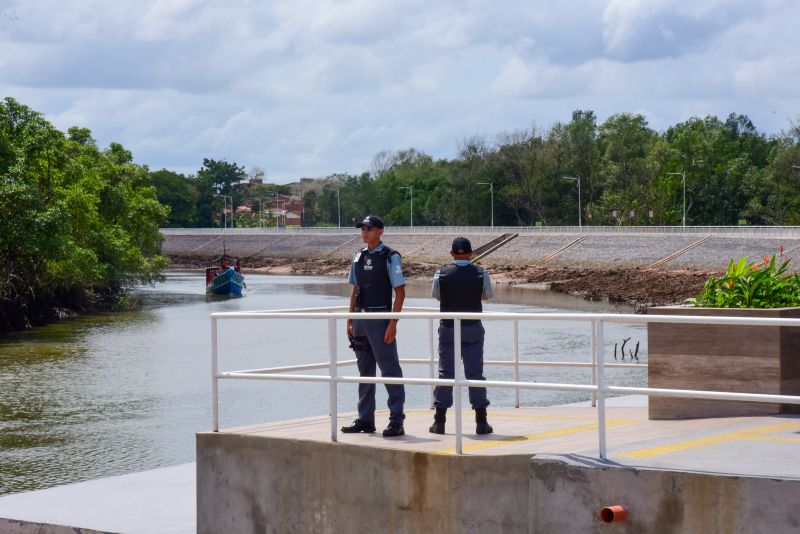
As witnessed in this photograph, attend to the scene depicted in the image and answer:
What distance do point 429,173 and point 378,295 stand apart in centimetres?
16205

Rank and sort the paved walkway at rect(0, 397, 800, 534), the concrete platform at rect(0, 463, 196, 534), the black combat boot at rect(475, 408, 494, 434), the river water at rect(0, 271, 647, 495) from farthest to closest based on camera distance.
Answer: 1. the river water at rect(0, 271, 647, 495)
2. the concrete platform at rect(0, 463, 196, 534)
3. the black combat boot at rect(475, 408, 494, 434)
4. the paved walkway at rect(0, 397, 800, 534)

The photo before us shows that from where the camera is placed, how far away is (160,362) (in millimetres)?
36812

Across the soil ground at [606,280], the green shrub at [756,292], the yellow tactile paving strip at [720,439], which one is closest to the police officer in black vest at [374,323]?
the yellow tactile paving strip at [720,439]

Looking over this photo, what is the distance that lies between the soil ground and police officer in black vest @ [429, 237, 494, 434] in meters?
46.6

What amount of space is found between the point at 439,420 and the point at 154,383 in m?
23.3

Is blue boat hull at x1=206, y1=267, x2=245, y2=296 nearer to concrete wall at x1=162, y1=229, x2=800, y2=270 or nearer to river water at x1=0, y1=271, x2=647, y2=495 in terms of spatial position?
river water at x1=0, y1=271, x2=647, y2=495

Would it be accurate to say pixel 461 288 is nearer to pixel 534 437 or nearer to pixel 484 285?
pixel 484 285

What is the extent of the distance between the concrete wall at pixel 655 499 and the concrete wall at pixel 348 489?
38cm

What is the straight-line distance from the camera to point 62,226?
154 ft

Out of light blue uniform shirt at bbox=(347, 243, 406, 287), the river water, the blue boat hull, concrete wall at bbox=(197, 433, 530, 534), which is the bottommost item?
the river water

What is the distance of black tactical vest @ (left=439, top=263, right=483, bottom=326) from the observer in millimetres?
9539

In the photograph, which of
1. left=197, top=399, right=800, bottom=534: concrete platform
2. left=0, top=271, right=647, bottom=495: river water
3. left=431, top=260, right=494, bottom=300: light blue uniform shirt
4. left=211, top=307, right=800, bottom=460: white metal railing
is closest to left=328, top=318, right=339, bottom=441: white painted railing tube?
left=211, top=307, right=800, bottom=460: white metal railing

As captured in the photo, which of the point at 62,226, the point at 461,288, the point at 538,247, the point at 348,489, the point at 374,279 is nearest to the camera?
the point at 348,489

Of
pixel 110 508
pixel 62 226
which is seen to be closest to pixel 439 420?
pixel 110 508
